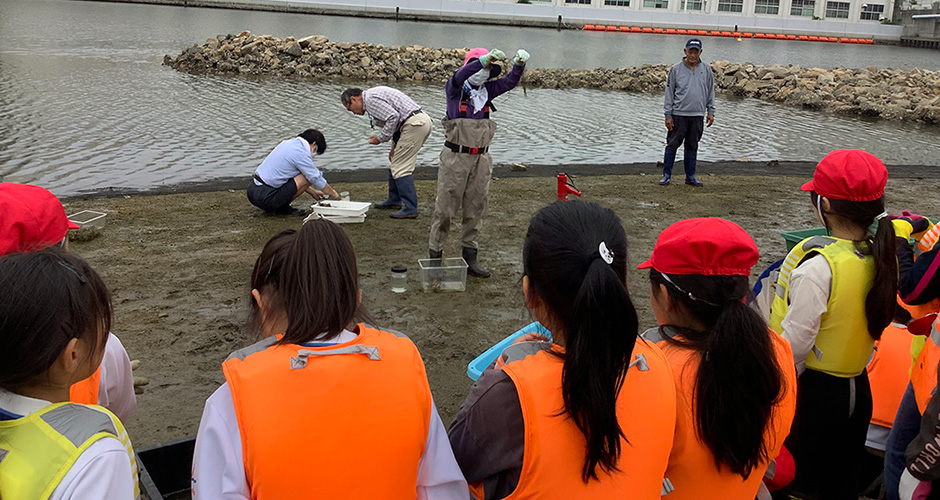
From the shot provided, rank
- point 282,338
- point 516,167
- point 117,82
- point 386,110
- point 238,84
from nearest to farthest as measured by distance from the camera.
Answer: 1. point 282,338
2. point 386,110
3. point 516,167
4. point 117,82
5. point 238,84

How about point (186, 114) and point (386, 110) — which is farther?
point (186, 114)

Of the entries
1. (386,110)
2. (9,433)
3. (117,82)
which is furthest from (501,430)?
(117,82)

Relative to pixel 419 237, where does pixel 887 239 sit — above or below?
above

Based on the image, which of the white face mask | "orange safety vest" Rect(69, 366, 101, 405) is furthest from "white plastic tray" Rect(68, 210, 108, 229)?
"orange safety vest" Rect(69, 366, 101, 405)

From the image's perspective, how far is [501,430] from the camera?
1.62 meters

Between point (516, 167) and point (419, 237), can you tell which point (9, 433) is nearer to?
point (419, 237)

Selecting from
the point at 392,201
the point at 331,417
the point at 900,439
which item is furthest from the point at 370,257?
the point at 331,417

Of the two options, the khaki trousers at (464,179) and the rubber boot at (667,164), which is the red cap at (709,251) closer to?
the khaki trousers at (464,179)

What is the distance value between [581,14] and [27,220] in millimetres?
68820

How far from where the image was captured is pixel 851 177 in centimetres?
259

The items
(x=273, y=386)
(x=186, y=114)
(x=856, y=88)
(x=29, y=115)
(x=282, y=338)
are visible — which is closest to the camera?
(x=273, y=386)

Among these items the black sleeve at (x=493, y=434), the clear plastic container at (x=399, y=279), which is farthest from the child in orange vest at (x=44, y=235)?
the clear plastic container at (x=399, y=279)

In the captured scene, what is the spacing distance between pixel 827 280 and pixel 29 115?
1533 cm

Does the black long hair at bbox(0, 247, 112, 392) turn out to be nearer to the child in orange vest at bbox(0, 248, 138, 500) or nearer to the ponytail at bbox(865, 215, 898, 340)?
the child in orange vest at bbox(0, 248, 138, 500)
